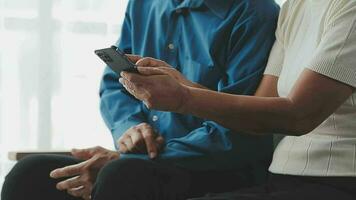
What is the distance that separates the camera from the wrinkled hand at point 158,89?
3.09 feet

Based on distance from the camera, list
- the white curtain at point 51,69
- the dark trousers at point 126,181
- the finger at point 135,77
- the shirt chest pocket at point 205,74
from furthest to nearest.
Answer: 1. the white curtain at point 51,69
2. the shirt chest pocket at point 205,74
3. the dark trousers at point 126,181
4. the finger at point 135,77

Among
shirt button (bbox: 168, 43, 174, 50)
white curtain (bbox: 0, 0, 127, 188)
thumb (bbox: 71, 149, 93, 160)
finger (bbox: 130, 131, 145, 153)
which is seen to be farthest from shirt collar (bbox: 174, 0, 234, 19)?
white curtain (bbox: 0, 0, 127, 188)

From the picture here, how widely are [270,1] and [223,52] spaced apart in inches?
6.9

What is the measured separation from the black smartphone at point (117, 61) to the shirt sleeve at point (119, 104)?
391mm

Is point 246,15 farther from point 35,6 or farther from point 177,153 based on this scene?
point 35,6

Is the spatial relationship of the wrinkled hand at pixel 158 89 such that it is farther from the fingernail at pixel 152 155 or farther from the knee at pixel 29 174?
the knee at pixel 29 174

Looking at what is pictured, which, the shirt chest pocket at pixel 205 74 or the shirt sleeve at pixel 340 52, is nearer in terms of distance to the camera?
the shirt sleeve at pixel 340 52

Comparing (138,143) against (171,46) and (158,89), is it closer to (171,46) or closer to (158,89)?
(171,46)

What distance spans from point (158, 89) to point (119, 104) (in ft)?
1.78

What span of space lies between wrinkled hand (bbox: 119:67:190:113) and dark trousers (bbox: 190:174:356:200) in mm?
193

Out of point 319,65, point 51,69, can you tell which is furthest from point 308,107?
point 51,69

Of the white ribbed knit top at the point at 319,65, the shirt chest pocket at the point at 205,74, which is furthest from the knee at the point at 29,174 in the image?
the white ribbed knit top at the point at 319,65

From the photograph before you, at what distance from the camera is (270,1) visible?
4.48ft

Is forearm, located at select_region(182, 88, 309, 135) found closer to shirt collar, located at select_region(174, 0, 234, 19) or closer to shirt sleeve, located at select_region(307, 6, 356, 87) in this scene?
shirt sleeve, located at select_region(307, 6, 356, 87)
